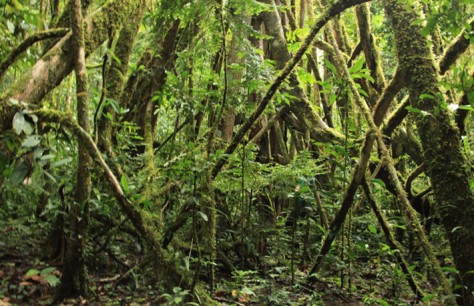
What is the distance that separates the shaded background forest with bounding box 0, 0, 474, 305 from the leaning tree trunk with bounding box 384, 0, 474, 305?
10 millimetres

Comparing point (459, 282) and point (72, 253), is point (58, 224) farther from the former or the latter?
point (459, 282)

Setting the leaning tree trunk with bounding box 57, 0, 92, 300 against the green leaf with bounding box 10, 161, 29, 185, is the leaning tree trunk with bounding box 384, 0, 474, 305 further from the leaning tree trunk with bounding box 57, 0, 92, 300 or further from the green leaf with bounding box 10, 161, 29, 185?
the green leaf with bounding box 10, 161, 29, 185

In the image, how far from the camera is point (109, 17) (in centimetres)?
311

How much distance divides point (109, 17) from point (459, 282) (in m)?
3.13

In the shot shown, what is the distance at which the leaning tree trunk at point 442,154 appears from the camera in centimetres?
294

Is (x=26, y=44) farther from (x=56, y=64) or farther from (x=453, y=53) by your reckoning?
(x=453, y=53)

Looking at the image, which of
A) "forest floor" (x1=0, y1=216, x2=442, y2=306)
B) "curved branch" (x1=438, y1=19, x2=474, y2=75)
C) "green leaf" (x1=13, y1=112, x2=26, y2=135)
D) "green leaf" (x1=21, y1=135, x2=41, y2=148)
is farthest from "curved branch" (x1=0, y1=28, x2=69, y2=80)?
"curved branch" (x1=438, y1=19, x2=474, y2=75)

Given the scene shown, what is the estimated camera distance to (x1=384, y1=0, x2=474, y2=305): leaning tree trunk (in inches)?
116

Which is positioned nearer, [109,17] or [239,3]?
[109,17]

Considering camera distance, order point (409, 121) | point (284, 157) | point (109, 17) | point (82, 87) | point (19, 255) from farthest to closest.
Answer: point (284, 157) < point (409, 121) < point (19, 255) < point (109, 17) < point (82, 87)

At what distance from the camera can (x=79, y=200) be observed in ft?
8.82

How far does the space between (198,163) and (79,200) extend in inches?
37.3

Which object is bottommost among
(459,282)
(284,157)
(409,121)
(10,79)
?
(459,282)

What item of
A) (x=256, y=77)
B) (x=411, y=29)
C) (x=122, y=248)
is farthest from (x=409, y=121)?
(x=122, y=248)
